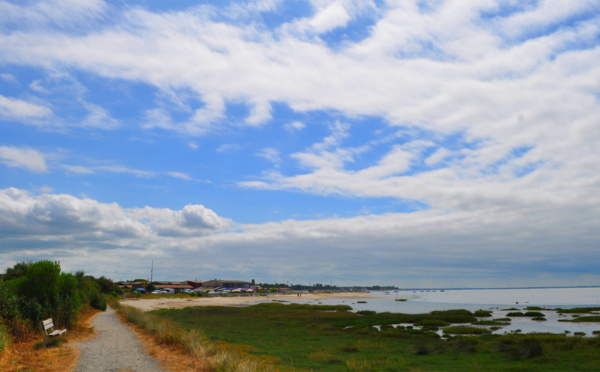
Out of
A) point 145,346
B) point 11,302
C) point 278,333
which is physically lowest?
point 278,333

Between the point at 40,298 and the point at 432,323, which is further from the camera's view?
the point at 432,323

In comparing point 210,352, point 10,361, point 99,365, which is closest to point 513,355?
point 210,352

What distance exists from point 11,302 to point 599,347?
31206 mm

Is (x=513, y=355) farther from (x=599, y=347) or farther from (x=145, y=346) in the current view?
(x=145, y=346)

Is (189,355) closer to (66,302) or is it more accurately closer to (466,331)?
(66,302)

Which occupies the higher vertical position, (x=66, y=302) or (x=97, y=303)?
(x=66, y=302)

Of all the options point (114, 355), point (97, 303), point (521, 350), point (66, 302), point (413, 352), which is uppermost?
point (66, 302)

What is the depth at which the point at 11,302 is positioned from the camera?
58.0 feet

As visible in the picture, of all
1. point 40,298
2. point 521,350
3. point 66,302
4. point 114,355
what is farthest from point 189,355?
point 521,350

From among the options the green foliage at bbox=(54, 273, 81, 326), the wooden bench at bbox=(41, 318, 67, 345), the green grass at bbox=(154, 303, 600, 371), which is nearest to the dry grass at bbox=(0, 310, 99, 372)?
the wooden bench at bbox=(41, 318, 67, 345)

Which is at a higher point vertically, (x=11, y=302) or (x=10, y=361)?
(x=11, y=302)

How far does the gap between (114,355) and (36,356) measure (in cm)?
248

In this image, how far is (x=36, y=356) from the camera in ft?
48.5


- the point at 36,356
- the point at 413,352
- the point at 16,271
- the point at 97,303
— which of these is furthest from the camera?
the point at 97,303
